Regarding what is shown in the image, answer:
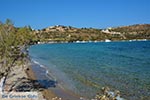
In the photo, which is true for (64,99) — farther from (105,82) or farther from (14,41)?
(105,82)

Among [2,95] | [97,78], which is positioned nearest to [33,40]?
[2,95]

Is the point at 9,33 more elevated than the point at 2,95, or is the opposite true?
the point at 9,33

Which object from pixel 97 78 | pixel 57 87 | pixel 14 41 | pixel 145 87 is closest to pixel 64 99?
pixel 57 87

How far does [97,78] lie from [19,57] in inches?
743

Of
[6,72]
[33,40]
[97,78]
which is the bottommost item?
[97,78]

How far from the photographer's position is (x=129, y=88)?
30781mm

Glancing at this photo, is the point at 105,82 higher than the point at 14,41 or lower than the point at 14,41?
lower

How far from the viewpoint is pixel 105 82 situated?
3488 cm

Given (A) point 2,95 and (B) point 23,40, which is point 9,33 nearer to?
(B) point 23,40

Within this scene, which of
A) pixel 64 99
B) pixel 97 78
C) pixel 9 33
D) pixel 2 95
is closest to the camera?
pixel 9 33

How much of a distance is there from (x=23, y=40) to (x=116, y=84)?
15758 mm

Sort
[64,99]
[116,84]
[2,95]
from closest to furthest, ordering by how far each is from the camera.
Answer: [2,95], [64,99], [116,84]

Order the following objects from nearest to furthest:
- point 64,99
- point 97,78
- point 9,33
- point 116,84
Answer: point 9,33 → point 64,99 → point 116,84 → point 97,78

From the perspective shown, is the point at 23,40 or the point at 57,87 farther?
the point at 57,87
